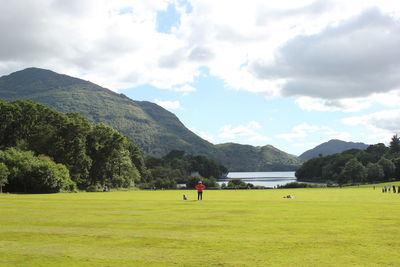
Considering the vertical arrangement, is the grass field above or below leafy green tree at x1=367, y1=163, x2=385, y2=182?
below

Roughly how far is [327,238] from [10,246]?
11730mm

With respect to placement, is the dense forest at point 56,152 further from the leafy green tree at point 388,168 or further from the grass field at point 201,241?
the leafy green tree at point 388,168

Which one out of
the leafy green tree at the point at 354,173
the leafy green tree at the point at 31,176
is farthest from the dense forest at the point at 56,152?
the leafy green tree at the point at 354,173

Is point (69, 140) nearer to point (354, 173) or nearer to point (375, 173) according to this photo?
point (354, 173)

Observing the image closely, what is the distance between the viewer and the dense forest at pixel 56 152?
6625 cm

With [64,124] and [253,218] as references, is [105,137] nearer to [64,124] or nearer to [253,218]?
[64,124]

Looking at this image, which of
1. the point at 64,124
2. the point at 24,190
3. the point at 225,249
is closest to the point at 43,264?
the point at 225,249

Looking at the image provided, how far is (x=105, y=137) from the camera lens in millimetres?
101562

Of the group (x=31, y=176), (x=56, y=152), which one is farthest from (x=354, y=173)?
(x=31, y=176)

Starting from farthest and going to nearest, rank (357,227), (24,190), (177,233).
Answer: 1. (24,190)
2. (357,227)
3. (177,233)

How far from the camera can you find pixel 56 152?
8988 cm

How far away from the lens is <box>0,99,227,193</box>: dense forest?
66250 mm

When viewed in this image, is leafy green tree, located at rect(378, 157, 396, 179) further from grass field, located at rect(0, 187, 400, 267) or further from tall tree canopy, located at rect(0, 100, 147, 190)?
grass field, located at rect(0, 187, 400, 267)

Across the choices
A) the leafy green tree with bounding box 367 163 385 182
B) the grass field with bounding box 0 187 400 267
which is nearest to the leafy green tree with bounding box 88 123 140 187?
the grass field with bounding box 0 187 400 267
